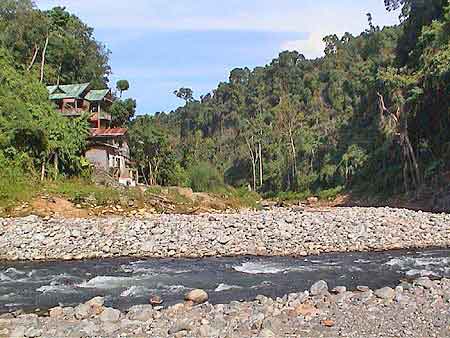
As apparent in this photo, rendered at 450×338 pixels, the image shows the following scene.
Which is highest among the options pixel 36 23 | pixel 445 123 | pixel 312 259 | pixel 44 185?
pixel 36 23

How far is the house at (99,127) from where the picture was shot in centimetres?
3453

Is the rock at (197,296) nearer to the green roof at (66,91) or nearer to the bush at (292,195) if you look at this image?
the green roof at (66,91)

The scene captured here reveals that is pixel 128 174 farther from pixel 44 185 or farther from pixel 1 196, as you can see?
pixel 1 196

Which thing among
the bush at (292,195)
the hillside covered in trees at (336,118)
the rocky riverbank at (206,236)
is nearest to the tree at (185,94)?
the hillside covered in trees at (336,118)

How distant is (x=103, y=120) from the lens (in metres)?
36.9

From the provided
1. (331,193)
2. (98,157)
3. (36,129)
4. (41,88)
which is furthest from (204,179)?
(331,193)

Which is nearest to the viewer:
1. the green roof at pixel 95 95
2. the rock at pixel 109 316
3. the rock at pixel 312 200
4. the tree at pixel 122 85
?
the rock at pixel 109 316

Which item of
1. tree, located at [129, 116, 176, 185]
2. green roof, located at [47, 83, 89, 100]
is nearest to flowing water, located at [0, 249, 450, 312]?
tree, located at [129, 116, 176, 185]

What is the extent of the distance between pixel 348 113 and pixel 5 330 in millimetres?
60054

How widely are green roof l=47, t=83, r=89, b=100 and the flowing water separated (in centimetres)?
2185

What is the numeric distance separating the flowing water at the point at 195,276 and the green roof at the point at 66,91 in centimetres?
2185

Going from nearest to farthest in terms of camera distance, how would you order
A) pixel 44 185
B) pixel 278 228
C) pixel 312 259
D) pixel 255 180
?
pixel 312 259 → pixel 278 228 → pixel 44 185 → pixel 255 180

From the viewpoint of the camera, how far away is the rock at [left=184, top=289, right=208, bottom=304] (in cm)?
1082

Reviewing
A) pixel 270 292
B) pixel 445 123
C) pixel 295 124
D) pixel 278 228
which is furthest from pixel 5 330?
pixel 295 124
